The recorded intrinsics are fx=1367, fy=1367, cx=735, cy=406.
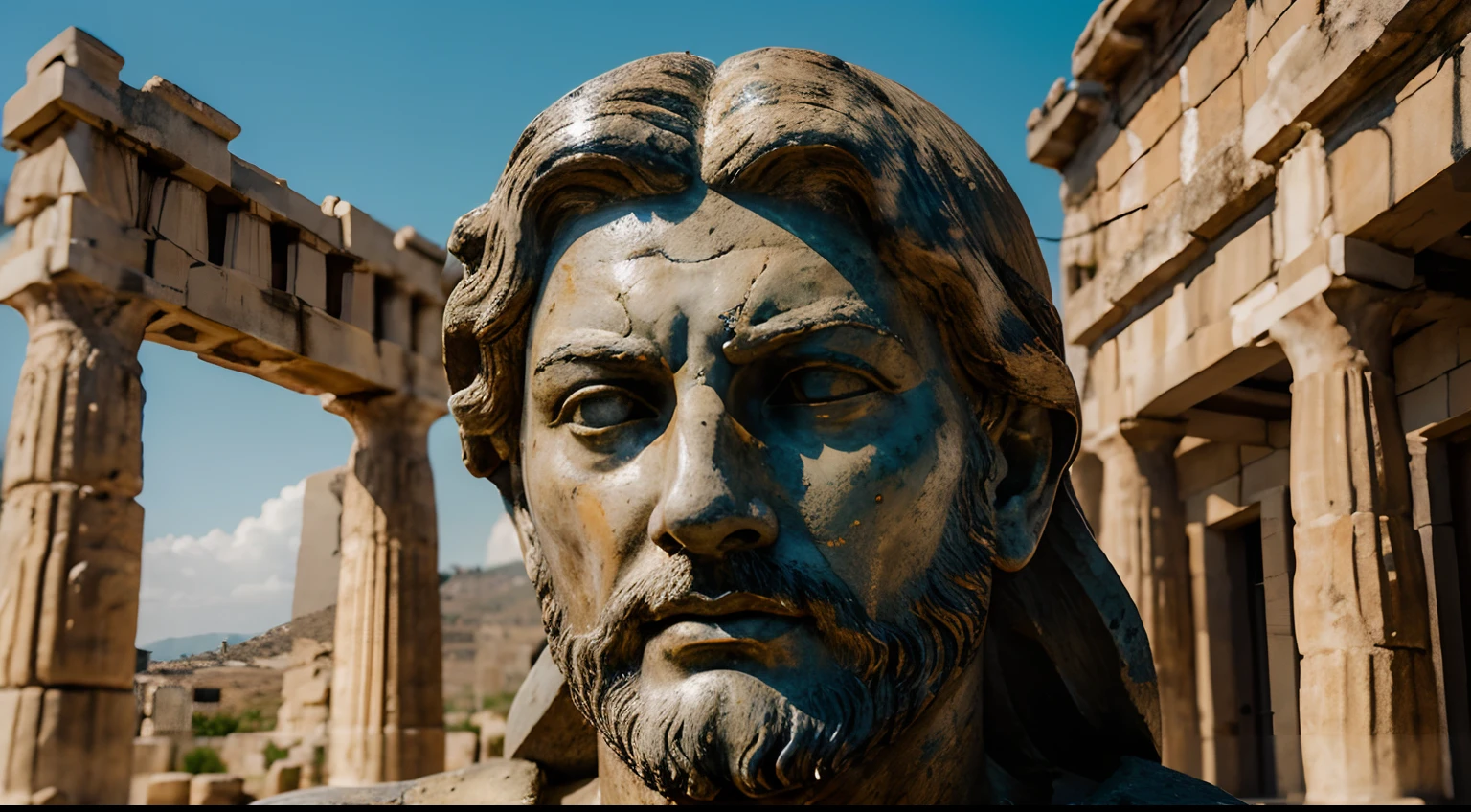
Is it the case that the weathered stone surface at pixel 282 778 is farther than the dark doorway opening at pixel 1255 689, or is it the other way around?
the weathered stone surface at pixel 282 778

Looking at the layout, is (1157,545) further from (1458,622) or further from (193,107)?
(193,107)

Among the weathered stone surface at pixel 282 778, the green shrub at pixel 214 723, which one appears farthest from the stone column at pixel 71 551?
the weathered stone surface at pixel 282 778

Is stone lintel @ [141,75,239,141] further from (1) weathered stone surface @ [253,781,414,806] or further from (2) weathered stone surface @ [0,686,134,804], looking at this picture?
(1) weathered stone surface @ [253,781,414,806]

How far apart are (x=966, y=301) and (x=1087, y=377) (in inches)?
383

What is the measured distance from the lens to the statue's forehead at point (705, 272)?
2.01 meters

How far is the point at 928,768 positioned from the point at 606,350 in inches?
31.7

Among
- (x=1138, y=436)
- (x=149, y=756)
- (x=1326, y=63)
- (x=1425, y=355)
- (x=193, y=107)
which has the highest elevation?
(x=193, y=107)

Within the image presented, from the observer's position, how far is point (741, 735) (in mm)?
1827

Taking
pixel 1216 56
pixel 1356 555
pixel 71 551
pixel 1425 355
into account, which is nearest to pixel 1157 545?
pixel 1356 555

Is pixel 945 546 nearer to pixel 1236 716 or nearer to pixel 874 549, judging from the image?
pixel 874 549

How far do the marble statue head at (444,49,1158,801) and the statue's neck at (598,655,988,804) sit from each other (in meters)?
0.01

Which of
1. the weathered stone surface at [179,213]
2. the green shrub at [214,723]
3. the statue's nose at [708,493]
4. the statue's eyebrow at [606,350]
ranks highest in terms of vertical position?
the weathered stone surface at [179,213]

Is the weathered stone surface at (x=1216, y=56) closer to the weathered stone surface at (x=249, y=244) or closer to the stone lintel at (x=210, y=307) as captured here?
the weathered stone surface at (x=249, y=244)

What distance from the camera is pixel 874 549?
198 centimetres
